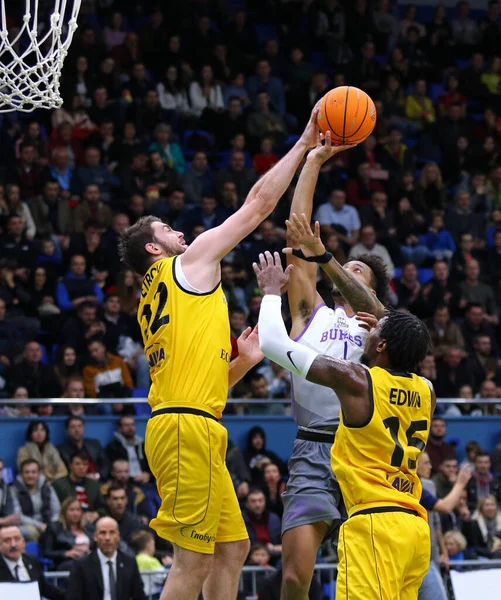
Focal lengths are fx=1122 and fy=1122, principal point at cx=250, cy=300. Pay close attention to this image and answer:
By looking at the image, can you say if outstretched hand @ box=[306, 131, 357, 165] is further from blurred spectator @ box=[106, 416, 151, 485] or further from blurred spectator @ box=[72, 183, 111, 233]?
blurred spectator @ box=[72, 183, 111, 233]

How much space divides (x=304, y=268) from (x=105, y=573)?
418 centimetres

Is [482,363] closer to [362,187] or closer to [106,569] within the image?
[362,187]

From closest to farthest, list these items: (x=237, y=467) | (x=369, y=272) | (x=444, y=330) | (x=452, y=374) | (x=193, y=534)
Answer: (x=193, y=534), (x=369, y=272), (x=237, y=467), (x=452, y=374), (x=444, y=330)

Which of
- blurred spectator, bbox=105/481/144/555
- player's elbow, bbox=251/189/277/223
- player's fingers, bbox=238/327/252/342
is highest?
player's elbow, bbox=251/189/277/223

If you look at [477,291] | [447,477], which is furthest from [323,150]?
[477,291]

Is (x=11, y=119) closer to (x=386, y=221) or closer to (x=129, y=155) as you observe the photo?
(x=129, y=155)

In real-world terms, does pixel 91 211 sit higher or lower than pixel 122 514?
higher

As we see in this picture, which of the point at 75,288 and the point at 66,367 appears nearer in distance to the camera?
the point at 66,367

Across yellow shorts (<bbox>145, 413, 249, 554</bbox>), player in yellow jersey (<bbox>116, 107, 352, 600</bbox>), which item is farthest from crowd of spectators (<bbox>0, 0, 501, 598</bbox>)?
yellow shorts (<bbox>145, 413, 249, 554</bbox>)

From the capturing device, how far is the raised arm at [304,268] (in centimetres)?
696

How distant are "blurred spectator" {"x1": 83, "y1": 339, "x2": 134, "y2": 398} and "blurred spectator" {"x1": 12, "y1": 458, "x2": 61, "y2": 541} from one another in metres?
1.54

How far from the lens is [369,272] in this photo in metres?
7.32

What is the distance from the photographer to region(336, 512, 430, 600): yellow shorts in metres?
5.56

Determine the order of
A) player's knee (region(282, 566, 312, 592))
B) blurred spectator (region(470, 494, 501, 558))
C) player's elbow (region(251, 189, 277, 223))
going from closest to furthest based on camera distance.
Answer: player's elbow (region(251, 189, 277, 223)) → player's knee (region(282, 566, 312, 592)) → blurred spectator (region(470, 494, 501, 558))
